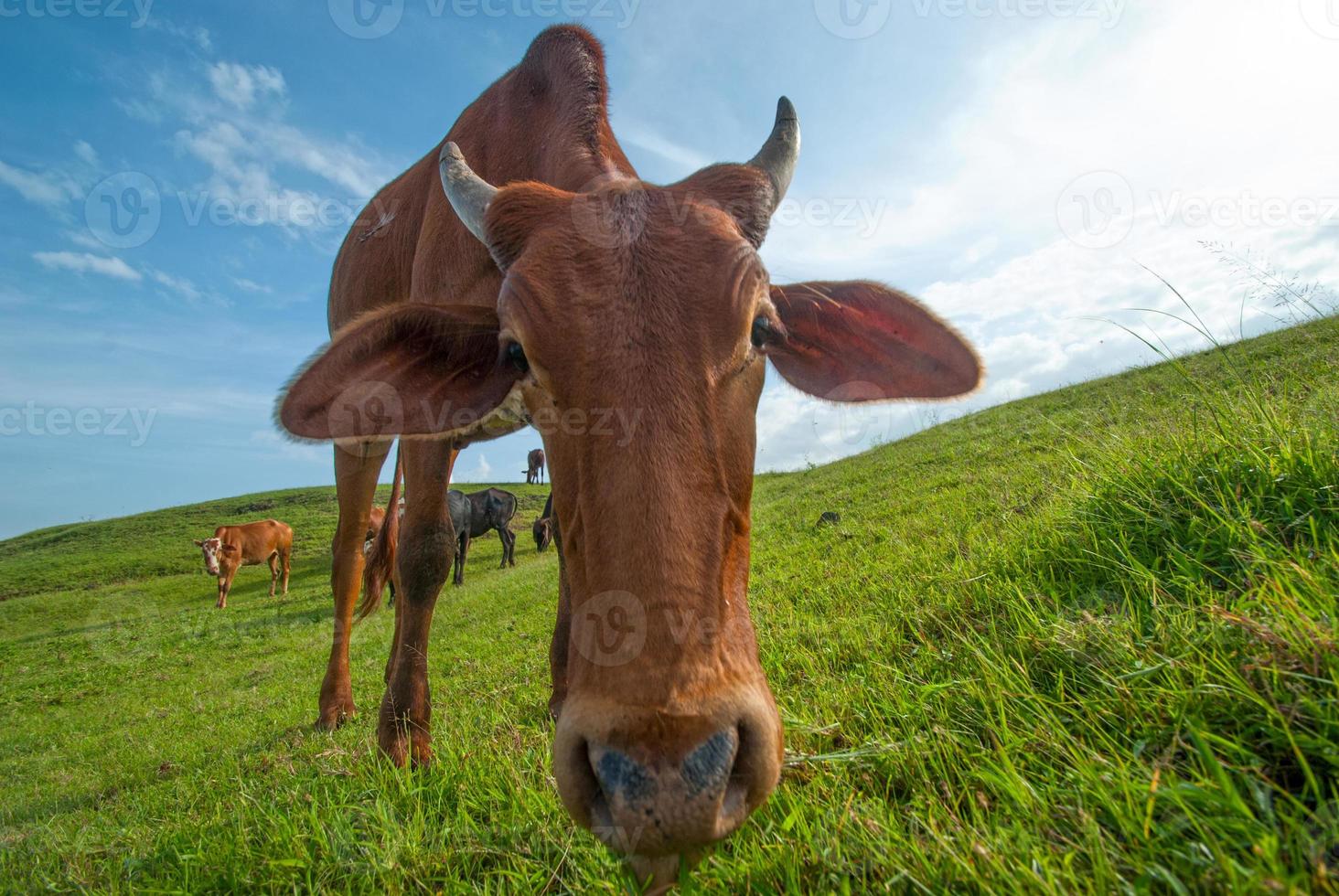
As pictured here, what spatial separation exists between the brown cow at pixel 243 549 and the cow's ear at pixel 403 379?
23.2m

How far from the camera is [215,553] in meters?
23.2

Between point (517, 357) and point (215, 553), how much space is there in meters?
26.3

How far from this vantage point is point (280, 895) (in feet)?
6.32

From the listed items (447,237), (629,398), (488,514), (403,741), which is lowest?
(403,741)

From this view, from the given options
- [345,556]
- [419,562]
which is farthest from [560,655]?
[345,556]

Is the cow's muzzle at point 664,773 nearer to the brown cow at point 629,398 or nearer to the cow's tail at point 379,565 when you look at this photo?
the brown cow at point 629,398

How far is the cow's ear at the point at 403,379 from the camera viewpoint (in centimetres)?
258

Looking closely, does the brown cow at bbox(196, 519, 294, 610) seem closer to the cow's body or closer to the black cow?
the black cow

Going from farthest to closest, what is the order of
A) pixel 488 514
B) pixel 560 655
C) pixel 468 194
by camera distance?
1. pixel 488 514
2. pixel 560 655
3. pixel 468 194

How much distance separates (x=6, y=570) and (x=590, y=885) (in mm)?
42154

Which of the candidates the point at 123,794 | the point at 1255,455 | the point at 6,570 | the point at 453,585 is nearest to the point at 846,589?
the point at 1255,455

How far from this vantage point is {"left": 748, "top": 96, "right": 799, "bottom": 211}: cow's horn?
9.47ft

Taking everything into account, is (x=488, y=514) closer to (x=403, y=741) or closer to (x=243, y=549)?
(x=243, y=549)

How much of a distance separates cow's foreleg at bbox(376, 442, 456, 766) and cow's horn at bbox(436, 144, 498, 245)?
140 cm
